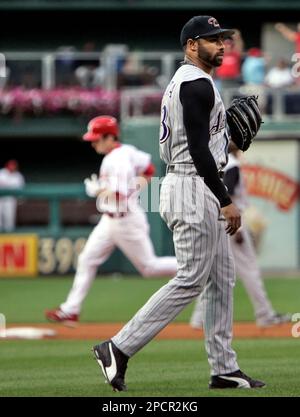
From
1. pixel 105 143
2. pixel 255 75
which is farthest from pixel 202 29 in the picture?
pixel 255 75

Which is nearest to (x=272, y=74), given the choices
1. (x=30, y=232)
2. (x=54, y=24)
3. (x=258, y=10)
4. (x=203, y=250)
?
(x=30, y=232)

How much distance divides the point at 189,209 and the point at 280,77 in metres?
17.1

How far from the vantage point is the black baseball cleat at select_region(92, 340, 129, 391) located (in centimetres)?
724

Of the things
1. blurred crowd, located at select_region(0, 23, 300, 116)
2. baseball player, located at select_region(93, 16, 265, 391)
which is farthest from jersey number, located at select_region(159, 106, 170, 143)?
blurred crowd, located at select_region(0, 23, 300, 116)

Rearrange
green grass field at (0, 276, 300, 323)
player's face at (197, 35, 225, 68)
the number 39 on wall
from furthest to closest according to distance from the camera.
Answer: the number 39 on wall
green grass field at (0, 276, 300, 323)
player's face at (197, 35, 225, 68)

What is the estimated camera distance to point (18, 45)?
3300 centimetres

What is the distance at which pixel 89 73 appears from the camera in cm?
2716

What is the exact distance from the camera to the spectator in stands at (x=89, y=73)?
2686 cm

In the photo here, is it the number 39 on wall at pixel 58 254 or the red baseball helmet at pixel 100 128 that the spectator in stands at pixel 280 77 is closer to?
the number 39 on wall at pixel 58 254

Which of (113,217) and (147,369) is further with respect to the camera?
(113,217)

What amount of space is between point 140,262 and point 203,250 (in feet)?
17.8

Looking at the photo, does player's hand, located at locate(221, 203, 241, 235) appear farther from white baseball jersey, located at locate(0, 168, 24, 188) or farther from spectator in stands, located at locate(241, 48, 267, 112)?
white baseball jersey, located at locate(0, 168, 24, 188)

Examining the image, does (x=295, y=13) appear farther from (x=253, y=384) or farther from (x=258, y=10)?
(x=253, y=384)

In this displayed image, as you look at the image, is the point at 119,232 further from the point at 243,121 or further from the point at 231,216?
the point at 231,216
